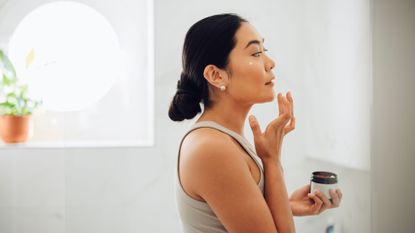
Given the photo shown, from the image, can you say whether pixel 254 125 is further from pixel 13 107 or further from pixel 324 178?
pixel 13 107

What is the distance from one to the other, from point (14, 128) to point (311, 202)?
3.77 feet

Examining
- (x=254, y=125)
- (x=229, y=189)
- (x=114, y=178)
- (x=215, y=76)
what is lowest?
(x=114, y=178)

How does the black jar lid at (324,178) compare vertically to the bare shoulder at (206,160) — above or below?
below

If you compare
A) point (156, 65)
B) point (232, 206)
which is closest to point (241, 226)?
point (232, 206)

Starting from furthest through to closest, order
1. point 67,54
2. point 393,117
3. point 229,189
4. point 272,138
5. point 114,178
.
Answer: point 67,54, point 114,178, point 393,117, point 272,138, point 229,189

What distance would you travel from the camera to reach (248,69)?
0.79 m

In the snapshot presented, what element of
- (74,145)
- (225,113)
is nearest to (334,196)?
(225,113)

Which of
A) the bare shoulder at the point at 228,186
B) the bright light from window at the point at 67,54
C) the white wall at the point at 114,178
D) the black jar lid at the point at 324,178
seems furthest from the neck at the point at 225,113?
the bright light from window at the point at 67,54

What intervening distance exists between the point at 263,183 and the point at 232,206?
132mm

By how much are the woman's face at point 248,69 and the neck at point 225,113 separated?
0.03m

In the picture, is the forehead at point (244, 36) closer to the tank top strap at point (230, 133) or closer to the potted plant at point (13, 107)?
the tank top strap at point (230, 133)

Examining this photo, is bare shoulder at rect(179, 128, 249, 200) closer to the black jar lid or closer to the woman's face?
the woman's face

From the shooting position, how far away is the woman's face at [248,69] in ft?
2.59

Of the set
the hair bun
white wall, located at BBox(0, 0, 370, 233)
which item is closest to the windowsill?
white wall, located at BBox(0, 0, 370, 233)
